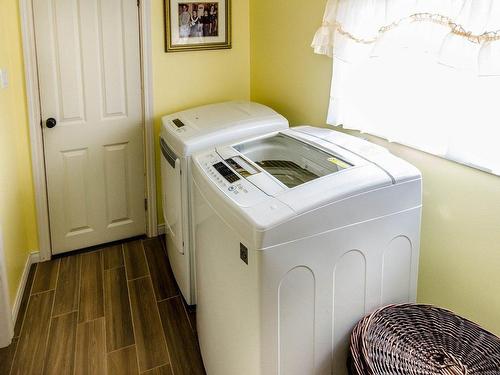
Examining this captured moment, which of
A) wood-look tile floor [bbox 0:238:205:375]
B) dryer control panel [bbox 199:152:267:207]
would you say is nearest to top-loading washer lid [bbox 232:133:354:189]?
dryer control panel [bbox 199:152:267:207]

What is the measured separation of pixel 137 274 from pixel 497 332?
6.65 ft

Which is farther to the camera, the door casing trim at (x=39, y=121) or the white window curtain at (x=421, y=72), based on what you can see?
the door casing trim at (x=39, y=121)

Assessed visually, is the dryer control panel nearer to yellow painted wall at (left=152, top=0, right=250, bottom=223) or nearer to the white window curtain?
the white window curtain

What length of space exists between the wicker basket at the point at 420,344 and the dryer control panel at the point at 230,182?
58cm

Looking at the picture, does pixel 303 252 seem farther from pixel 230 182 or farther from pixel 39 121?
pixel 39 121

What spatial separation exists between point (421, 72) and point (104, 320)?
1.97 m

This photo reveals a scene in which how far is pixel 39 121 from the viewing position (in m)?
2.94

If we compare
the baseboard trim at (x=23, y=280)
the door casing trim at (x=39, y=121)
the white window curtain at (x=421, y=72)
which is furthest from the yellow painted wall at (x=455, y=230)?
the baseboard trim at (x=23, y=280)

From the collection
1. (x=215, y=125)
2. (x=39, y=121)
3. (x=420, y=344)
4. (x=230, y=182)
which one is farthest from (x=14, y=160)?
(x=420, y=344)

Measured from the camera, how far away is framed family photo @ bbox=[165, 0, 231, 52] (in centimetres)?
313

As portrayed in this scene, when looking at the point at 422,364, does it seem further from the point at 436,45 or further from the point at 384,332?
the point at 436,45

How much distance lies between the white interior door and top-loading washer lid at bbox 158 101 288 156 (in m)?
0.49

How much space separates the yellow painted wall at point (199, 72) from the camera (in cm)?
320

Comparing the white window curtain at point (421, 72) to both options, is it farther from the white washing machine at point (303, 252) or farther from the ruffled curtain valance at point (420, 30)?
the white washing machine at point (303, 252)
